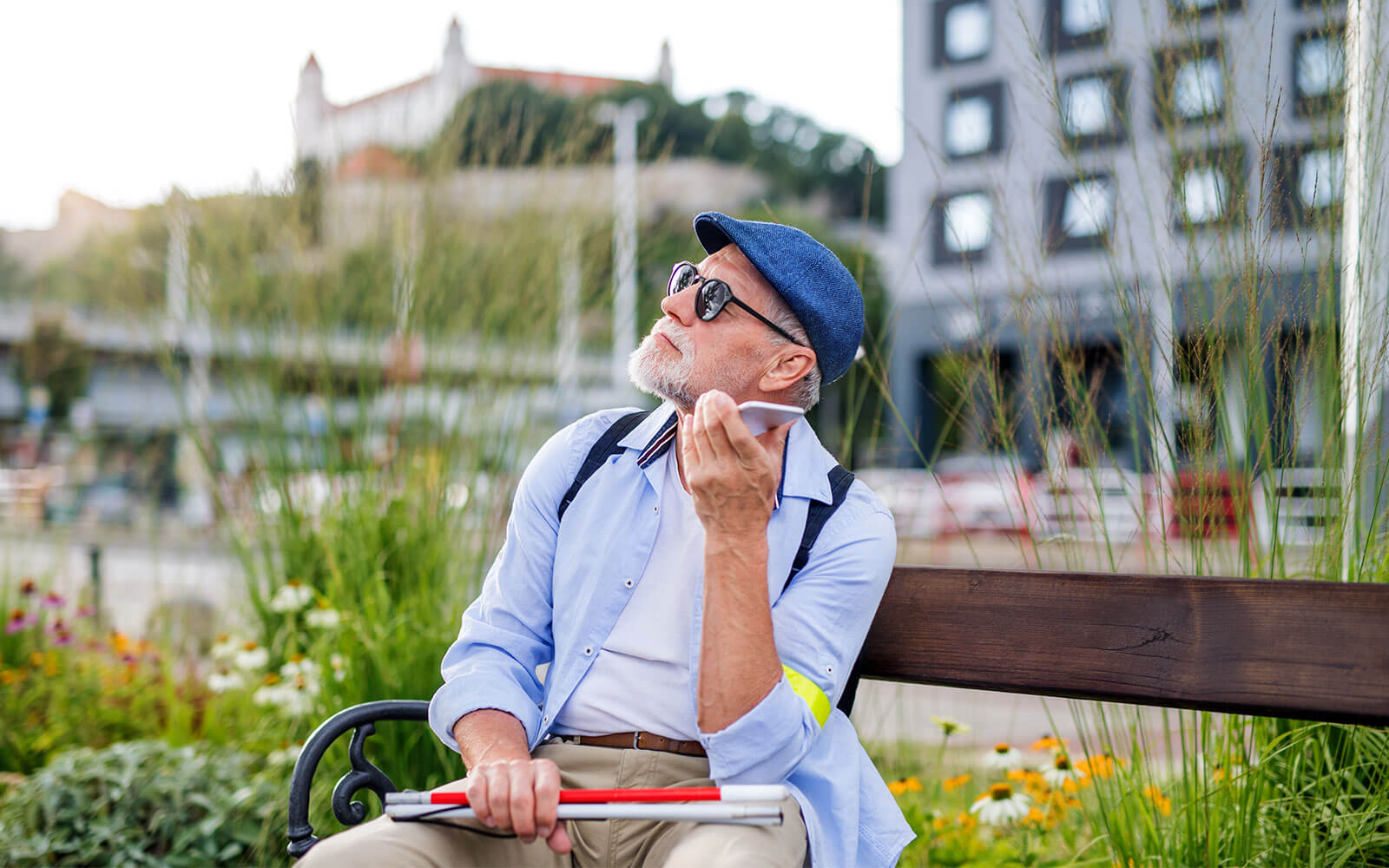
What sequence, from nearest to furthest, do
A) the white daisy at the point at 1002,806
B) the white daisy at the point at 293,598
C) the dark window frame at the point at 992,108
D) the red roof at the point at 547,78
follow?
the white daisy at the point at 1002,806 → the white daisy at the point at 293,598 → the red roof at the point at 547,78 → the dark window frame at the point at 992,108

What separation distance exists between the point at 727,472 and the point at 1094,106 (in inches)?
49.5

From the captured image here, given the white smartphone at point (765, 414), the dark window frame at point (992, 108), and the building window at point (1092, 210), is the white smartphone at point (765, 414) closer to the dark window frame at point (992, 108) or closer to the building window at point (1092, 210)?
the building window at point (1092, 210)

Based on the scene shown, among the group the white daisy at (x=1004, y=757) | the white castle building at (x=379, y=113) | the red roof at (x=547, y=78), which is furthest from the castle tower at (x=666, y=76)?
the white daisy at (x=1004, y=757)

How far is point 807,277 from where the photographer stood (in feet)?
5.73

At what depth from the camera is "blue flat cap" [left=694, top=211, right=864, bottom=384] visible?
5.64 feet

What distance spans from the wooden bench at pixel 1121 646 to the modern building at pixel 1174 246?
0.35 meters

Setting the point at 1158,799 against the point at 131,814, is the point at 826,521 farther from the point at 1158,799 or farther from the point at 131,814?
the point at 131,814

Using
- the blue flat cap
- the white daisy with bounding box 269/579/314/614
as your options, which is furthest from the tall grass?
the white daisy with bounding box 269/579/314/614

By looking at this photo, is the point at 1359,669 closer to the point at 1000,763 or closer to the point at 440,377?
the point at 1000,763

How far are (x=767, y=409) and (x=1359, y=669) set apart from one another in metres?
0.83

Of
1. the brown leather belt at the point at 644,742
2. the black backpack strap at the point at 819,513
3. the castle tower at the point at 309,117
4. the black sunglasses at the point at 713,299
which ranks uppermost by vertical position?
the castle tower at the point at 309,117

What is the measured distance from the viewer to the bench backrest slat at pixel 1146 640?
56.2 inches

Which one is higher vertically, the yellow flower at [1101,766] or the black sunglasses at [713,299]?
the black sunglasses at [713,299]

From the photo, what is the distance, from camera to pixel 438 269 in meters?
3.42
